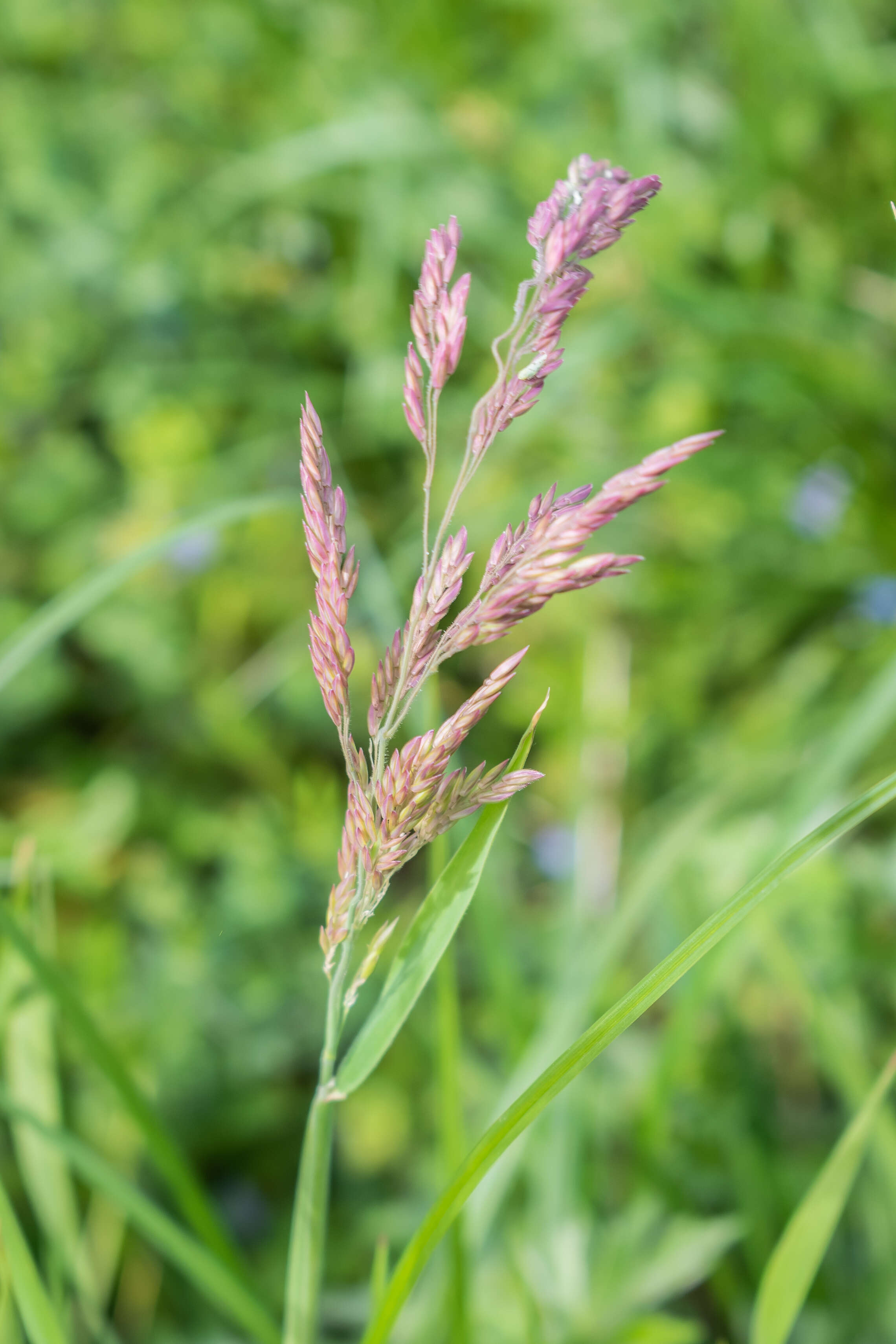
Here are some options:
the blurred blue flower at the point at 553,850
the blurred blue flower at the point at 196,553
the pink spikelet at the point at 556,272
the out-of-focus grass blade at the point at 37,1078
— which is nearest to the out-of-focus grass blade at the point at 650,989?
the pink spikelet at the point at 556,272

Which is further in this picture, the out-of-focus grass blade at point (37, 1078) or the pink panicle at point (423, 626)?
the out-of-focus grass blade at point (37, 1078)

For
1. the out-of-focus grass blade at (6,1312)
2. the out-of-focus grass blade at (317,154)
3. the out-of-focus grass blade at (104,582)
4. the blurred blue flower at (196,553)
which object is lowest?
the out-of-focus grass blade at (6,1312)

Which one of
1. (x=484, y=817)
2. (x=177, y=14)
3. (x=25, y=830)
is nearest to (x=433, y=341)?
(x=484, y=817)

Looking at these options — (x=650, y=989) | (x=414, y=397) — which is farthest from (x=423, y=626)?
(x=650, y=989)

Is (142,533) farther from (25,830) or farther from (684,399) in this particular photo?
(684,399)

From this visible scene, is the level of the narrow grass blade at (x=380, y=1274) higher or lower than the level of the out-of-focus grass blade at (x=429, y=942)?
lower

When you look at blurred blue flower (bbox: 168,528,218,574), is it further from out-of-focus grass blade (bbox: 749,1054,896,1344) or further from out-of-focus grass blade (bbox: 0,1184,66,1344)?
out-of-focus grass blade (bbox: 749,1054,896,1344)

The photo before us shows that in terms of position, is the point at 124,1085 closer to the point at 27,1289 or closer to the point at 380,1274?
the point at 27,1289

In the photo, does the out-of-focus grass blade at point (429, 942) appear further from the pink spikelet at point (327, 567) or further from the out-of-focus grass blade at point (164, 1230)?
the out-of-focus grass blade at point (164, 1230)
